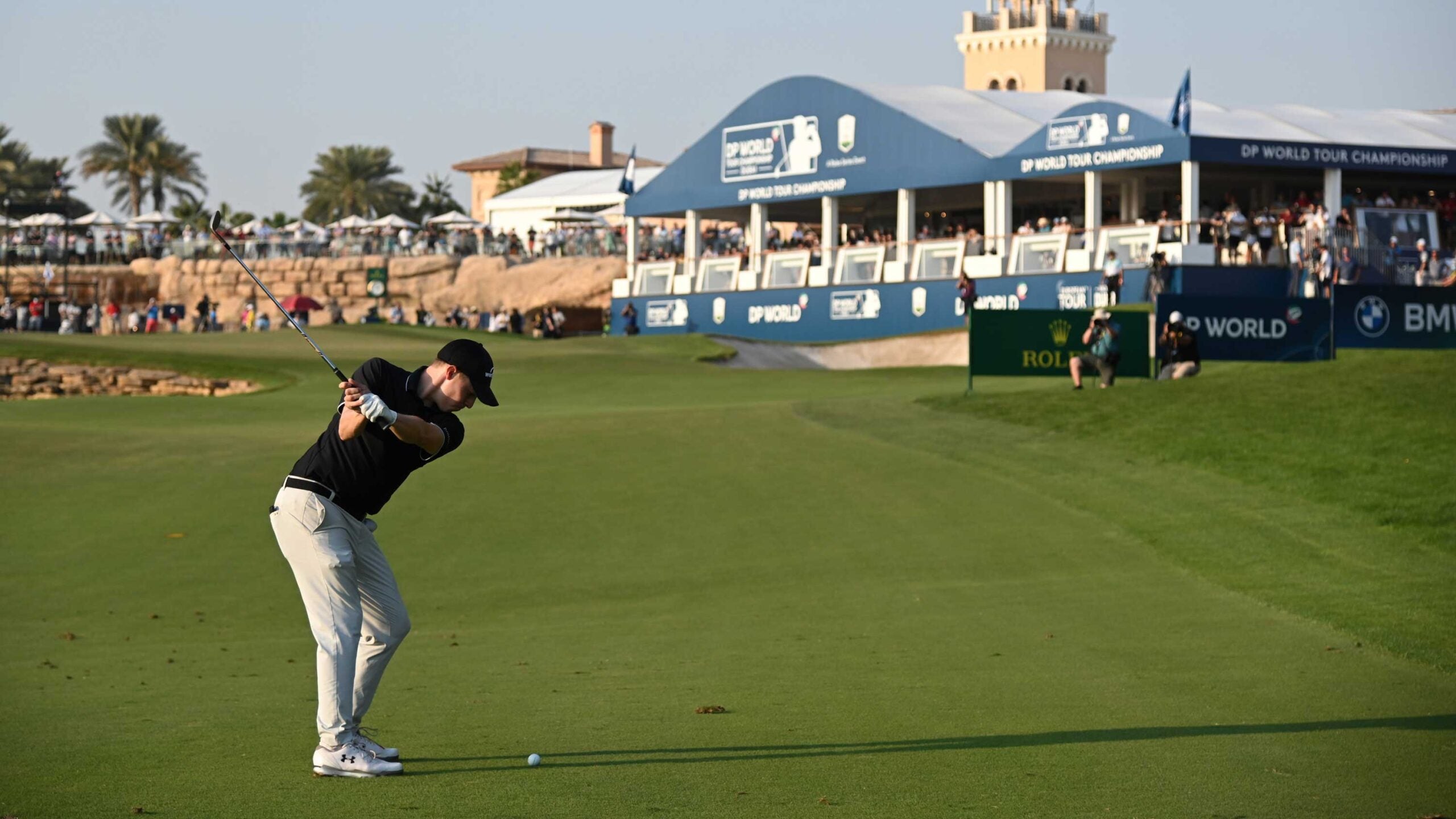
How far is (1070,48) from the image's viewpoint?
13525 centimetres

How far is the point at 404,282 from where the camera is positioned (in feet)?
261

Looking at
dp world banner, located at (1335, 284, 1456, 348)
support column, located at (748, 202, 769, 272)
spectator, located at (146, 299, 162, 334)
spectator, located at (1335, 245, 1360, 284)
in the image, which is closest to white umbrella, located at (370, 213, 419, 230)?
spectator, located at (146, 299, 162, 334)

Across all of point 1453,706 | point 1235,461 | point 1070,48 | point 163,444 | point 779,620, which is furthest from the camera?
point 1070,48

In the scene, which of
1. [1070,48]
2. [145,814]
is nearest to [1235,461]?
[145,814]

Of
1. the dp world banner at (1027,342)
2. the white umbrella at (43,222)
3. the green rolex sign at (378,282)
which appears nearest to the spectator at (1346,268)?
the dp world banner at (1027,342)

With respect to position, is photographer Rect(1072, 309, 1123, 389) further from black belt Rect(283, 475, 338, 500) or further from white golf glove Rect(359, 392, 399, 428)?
white golf glove Rect(359, 392, 399, 428)

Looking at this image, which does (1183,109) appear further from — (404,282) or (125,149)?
(125,149)

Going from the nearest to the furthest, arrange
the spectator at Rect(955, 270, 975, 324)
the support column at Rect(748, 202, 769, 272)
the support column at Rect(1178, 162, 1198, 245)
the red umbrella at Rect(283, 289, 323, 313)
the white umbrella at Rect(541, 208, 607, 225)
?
1. the support column at Rect(1178, 162, 1198, 245)
2. the spectator at Rect(955, 270, 975, 324)
3. the support column at Rect(748, 202, 769, 272)
4. the red umbrella at Rect(283, 289, 323, 313)
5. the white umbrella at Rect(541, 208, 607, 225)

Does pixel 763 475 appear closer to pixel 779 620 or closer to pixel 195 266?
pixel 779 620

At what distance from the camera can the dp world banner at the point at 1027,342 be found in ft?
97.8

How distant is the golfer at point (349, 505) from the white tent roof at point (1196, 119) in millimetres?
44601

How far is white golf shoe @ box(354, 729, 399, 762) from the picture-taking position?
7.47 m

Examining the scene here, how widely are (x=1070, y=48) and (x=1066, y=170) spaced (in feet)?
287

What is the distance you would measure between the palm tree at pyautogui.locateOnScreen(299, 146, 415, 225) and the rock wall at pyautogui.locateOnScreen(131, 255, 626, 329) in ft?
122
